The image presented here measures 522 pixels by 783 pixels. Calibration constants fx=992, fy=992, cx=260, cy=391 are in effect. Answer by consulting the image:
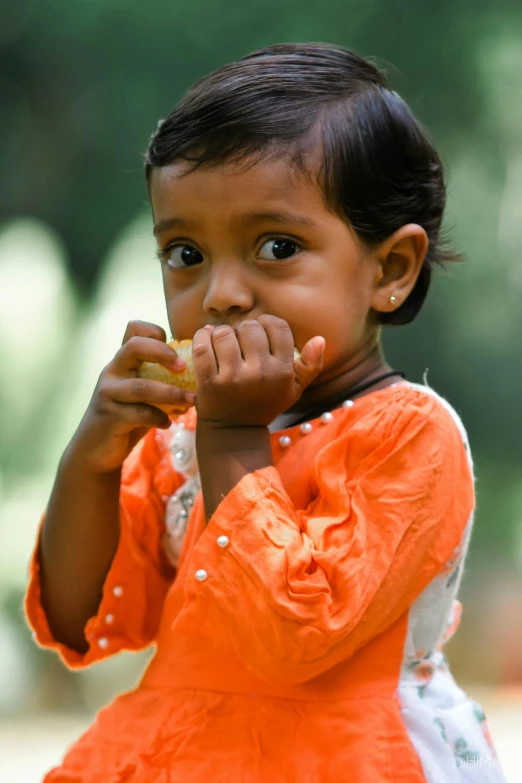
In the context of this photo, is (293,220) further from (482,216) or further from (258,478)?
(482,216)

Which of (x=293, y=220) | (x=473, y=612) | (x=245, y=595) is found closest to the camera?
(x=245, y=595)

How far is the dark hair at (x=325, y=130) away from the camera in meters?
0.92

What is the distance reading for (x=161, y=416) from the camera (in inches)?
36.8

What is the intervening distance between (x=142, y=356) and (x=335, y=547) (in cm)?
26

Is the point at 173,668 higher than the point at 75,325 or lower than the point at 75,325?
lower

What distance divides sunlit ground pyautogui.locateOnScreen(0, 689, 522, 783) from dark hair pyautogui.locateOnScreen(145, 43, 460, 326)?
135cm

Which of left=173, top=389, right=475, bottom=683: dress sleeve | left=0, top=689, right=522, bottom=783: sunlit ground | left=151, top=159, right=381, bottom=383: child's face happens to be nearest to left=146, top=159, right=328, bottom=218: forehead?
left=151, top=159, right=381, bottom=383: child's face

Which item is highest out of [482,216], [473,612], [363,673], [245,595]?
[482,216]

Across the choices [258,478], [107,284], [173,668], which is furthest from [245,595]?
[107,284]

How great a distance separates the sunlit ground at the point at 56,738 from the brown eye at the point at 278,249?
1.38 meters

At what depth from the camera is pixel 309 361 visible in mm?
877

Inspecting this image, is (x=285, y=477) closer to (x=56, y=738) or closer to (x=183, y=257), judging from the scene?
(x=183, y=257)

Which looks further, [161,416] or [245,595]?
[161,416]

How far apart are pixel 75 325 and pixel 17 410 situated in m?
0.25
